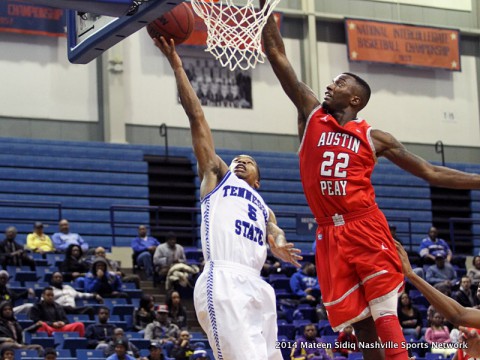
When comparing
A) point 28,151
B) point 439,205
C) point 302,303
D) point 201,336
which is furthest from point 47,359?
point 439,205

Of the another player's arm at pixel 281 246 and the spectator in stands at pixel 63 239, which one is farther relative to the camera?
the spectator in stands at pixel 63 239

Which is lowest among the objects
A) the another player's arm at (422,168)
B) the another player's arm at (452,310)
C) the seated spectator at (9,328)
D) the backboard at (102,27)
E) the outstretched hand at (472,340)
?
the seated spectator at (9,328)

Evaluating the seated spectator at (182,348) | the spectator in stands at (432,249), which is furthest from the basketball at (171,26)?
the spectator in stands at (432,249)

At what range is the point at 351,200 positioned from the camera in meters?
6.75

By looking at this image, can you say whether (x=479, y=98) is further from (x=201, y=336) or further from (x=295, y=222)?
(x=201, y=336)

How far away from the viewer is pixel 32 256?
1570cm

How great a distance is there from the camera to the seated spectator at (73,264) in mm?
15098

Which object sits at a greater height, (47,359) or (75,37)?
(75,37)

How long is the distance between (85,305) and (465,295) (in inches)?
222

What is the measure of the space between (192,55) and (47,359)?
10214mm

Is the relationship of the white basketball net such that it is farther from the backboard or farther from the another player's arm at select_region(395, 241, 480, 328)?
the another player's arm at select_region(395, 241, 480, 328)

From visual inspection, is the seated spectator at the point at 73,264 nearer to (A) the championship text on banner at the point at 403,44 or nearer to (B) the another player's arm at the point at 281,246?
(B) the another player's arm at the point at 281,246

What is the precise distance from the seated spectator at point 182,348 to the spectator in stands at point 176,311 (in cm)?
123

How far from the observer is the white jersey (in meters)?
6.86
